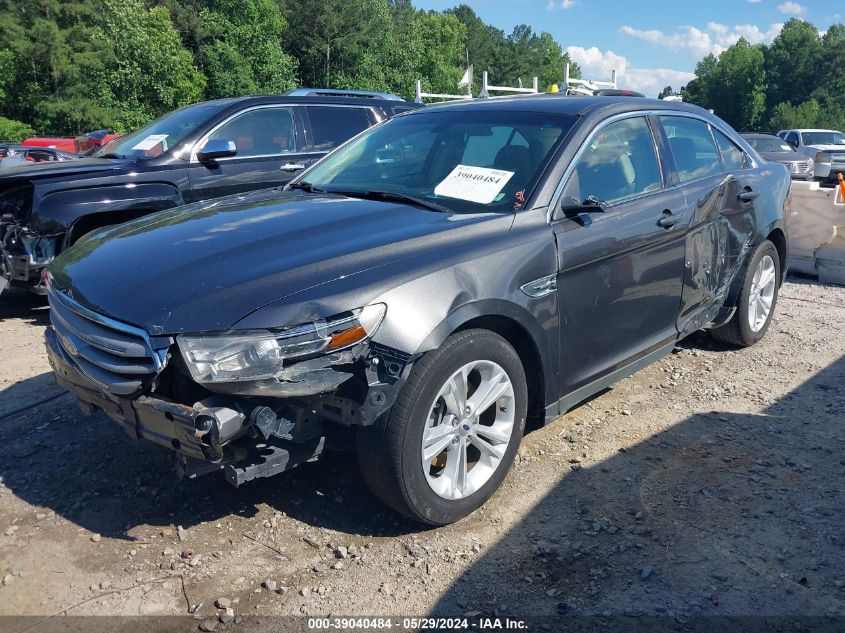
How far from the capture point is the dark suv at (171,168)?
571 centimetres

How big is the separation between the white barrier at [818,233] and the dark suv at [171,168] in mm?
4722

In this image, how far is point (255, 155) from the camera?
6.80 m

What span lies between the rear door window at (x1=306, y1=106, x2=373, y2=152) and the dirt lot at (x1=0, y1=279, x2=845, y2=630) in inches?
151

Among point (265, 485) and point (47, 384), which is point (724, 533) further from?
point (47, 384)

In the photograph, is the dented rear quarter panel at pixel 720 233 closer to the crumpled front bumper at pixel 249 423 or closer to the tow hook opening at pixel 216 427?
the crumpled front bumper at pixel 249 423

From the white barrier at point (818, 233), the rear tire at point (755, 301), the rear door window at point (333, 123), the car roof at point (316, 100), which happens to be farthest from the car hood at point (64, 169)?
the white barrier at point (818, 233)

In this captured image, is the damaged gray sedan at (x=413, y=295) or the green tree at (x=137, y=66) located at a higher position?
the green tree at (x=137, y=66)

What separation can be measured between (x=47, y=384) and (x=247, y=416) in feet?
9.10

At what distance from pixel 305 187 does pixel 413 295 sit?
167 centimetres

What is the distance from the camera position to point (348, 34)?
2185 inches

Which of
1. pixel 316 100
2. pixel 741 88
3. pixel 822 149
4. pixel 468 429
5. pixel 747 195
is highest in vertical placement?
pixel 741 88

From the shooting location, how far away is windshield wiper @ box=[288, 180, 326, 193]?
4.08 metres

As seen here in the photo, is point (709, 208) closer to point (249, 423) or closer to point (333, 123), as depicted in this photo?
A: point (249, 423)

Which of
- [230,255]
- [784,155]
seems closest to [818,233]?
[230,255]
